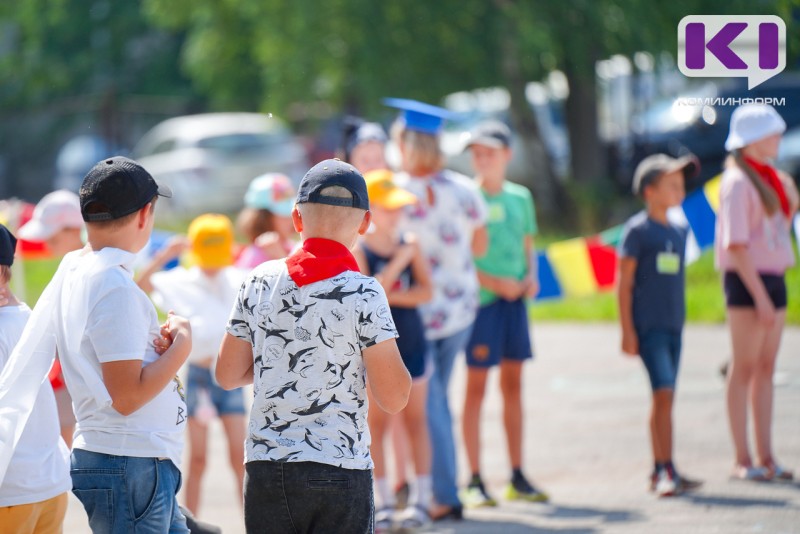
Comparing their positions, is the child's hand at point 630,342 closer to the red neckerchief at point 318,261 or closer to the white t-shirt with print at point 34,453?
the red neckerchief at point 318,261

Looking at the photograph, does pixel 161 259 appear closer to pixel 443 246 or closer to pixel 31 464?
pixel 443 246

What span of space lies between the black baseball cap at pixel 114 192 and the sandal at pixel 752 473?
417 cm

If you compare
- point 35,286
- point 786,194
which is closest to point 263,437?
point 786,194

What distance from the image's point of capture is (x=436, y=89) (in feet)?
57.8

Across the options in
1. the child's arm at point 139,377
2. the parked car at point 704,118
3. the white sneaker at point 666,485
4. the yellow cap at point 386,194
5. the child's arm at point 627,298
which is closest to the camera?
the child's arm at point 139,377

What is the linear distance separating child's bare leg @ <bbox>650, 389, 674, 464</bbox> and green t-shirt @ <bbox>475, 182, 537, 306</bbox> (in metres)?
1.01

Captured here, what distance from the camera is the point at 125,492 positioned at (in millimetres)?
3594

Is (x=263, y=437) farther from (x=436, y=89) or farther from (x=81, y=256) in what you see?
(x=436, y=89)

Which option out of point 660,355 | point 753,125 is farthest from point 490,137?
point 660,355

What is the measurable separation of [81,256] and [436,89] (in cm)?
1428

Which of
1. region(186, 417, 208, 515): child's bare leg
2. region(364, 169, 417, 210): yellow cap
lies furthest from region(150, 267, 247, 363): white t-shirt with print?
region(364, 169, 417, 210): yellow cap

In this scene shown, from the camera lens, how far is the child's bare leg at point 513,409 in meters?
6.64

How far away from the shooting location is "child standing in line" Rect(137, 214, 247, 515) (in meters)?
Answer: 5.80

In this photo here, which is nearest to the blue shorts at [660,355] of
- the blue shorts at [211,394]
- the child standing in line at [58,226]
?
the blue shorts at [211,394]
